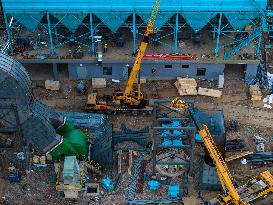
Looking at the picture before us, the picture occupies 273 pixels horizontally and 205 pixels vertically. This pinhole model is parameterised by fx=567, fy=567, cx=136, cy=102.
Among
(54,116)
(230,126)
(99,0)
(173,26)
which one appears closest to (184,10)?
(173,26)

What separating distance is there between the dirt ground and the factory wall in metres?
1.00

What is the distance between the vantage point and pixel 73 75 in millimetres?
68750

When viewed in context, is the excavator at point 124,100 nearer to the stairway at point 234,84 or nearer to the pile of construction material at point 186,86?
the pile of construction material at point 186,86

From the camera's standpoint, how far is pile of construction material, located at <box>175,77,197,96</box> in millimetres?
66375

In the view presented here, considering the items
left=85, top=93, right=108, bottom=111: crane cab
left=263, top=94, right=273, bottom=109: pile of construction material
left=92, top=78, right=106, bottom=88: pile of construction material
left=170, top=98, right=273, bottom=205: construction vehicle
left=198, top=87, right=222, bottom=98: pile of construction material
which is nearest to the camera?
left=170, top=98, right=273, bottom=205: construction vehicle

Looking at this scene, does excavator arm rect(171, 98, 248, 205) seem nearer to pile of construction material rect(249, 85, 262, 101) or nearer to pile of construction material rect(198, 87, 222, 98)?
pile of construction material rect(198, 87, 222, 98)

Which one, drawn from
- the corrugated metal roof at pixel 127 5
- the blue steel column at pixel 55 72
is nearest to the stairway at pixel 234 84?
the corrugated metal roof at pixel 127 5

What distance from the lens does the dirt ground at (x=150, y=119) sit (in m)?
55.5

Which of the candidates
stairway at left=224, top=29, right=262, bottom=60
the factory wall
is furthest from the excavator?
stairway at left=224, top=29, right=262, bottom=60

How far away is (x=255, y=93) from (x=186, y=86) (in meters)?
8.10

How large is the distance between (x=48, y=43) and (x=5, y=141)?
15.0 meters

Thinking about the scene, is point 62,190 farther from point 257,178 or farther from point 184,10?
point 184,10

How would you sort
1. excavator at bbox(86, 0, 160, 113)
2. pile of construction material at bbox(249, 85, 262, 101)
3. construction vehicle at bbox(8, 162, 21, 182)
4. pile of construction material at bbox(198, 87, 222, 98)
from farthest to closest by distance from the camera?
1. pile of construction material at bbox(198, 87, 222, 98)
2. pile of construction material at bbox(249, 85, 262, 101)
3. excavator at bbox(86, 0, 160, 113)
4. construction vehicle at bbox(8, 162, 21, 182)

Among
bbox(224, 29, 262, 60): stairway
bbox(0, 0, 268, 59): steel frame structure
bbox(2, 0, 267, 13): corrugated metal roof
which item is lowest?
bbox(224, 29, 262, 60): stairway
